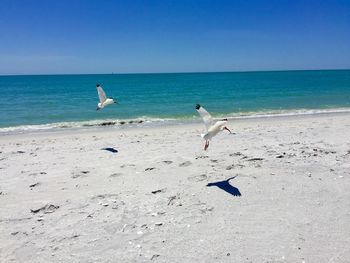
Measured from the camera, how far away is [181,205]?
19.4 feet

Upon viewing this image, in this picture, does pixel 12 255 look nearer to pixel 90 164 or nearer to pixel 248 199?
pixel 248 199

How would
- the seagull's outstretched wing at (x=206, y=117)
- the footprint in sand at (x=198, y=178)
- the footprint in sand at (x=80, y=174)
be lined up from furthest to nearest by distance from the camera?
the footprint in sand at (x=80, y=174)
the footprint in sand at (x=198, y=178)
the seagull's outstretched wing at (x=206, y=117)

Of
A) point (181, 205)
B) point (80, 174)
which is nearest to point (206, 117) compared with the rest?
point (181, 205)

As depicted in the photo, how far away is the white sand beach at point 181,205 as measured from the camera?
4633 millimetres

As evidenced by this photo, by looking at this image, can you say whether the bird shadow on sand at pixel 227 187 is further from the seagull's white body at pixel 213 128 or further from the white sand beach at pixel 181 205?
the seagull's white body at pixel 213 128

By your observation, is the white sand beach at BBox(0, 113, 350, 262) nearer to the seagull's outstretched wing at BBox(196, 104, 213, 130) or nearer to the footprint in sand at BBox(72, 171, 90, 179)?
the footprint in sand at BBox(72, 171, 90, 179)

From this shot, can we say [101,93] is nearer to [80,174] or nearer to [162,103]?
[80,174]

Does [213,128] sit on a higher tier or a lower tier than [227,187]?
higher

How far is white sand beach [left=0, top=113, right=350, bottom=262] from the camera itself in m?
4.63

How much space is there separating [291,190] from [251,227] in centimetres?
166

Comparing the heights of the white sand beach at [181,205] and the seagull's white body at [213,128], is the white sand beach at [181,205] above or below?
below

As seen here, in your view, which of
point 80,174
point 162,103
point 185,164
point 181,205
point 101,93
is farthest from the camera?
point 162,103

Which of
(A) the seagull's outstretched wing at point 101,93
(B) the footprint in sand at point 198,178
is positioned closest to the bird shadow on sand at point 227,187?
(B) the footprint in sand at point 198,178

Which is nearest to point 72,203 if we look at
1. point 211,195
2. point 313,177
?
point 211,195
